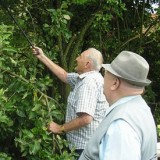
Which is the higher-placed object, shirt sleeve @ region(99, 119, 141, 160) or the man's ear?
the man's ear

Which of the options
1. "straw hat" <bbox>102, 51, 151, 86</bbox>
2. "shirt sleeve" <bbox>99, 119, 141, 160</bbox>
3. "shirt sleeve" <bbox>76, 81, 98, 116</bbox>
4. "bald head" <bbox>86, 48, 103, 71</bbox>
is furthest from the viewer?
"bald head" <bbox>86, 48, 103, 71</bbox>

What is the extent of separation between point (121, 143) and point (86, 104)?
1572 millimetres

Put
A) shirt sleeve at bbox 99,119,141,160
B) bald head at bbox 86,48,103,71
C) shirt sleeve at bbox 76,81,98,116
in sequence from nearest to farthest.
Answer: shirt sleeve at bbox 99,119,141,160 → shirt sleeve at bbox 76,81,98,116 → bald head at bbox 86,48,103,71

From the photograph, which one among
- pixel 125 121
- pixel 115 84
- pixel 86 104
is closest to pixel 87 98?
pixel 86 104

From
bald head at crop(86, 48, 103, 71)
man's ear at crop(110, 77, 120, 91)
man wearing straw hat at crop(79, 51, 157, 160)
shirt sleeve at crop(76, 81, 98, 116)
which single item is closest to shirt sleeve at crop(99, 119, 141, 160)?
man wearing straw hat at crop(79, 51, 157, 160)

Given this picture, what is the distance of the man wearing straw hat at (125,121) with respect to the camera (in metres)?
2.28

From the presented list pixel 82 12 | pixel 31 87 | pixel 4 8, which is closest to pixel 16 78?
pixel 31 87

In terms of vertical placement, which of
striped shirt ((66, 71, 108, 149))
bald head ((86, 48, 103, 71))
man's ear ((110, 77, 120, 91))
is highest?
bald head ((86, 48, 103, 71))

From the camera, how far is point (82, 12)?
247 inches

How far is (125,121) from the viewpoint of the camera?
234cm

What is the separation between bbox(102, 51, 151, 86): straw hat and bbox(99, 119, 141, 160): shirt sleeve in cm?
26

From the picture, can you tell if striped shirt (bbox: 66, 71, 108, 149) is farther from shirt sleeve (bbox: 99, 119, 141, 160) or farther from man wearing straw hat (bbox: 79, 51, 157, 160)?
shirt sleeve (bbox: 99, 119, 141, 160)

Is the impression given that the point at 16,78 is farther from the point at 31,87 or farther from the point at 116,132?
the point at 116,132

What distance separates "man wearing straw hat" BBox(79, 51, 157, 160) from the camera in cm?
228
